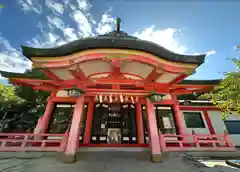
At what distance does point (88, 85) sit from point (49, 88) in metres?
2.53

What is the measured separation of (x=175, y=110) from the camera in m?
6.69

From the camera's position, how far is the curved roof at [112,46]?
393 centimetres

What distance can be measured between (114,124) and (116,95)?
219 centimetres

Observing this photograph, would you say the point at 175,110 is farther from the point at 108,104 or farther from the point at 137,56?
the point at 137,56

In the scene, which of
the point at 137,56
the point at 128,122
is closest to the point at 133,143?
the point at 128,122

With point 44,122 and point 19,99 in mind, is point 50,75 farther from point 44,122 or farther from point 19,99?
point 19,99

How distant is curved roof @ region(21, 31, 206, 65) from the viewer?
3.93 m

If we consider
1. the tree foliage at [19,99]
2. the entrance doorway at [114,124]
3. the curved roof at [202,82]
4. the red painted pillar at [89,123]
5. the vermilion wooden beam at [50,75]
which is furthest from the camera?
the tree foliage at [19,99]

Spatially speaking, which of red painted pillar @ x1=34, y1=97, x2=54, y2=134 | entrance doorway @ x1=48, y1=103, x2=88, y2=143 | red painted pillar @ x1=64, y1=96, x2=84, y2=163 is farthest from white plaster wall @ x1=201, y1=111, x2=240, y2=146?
red painted pillar @ x1=34, y1=97, x2=54, y2=134

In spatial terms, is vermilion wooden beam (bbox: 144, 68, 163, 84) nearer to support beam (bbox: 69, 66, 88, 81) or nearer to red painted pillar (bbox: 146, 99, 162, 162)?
red painted pillar (bbox: 146, 99, 162, 162)

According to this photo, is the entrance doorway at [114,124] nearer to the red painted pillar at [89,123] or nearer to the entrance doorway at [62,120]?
the red painted pillar at [89,123]

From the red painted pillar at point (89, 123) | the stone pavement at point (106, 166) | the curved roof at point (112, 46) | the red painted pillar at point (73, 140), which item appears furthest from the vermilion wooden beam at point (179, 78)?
the red painted pillar at point (89, 123)

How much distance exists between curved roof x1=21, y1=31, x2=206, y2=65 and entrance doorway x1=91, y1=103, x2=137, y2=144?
13.0 feet

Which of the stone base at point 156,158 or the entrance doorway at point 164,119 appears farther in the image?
the entrance doorway at point 164,119
